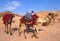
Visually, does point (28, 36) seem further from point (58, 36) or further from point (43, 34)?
point (58, 36)

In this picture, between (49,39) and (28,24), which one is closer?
(49,39)

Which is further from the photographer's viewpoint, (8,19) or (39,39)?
(8,19)

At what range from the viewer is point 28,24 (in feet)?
59.4

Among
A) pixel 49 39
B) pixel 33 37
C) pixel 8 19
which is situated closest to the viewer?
pixel 49 39

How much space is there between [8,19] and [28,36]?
3.10 m

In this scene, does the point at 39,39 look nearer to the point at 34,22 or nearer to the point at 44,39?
the point at 44,39

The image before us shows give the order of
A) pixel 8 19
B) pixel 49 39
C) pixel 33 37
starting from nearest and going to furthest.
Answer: pixel 49 39 → pixel 33 37 → pixel 8 19

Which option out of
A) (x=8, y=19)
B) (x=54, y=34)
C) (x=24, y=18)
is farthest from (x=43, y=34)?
(x=8, y=19)

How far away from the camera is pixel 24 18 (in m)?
18.1

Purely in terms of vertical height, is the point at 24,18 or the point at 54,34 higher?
the point at 24,18

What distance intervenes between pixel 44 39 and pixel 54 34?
1.68 m

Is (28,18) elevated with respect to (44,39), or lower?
elevated

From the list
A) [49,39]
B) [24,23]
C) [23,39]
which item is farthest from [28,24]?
[49,39]

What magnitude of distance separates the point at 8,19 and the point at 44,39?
16.4ft
